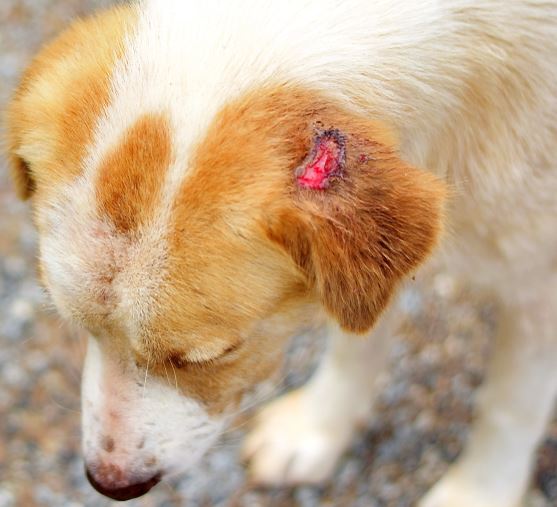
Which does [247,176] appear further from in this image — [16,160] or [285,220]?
[16,160]

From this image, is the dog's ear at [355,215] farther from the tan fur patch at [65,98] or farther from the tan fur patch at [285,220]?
the tan fur patch at [65,98]

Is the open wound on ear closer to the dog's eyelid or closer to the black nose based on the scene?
the dog's eyelid

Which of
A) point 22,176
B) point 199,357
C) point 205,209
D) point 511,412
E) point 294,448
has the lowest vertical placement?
point 294,448

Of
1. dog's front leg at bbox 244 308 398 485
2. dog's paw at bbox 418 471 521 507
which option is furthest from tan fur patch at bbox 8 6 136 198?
dog's paw at bbox 418 471 521 507

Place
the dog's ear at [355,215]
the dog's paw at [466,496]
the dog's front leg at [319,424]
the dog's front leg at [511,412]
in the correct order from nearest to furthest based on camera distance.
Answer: the dog's ear at [355,215] < the dog's front leg at [511,412] < the dog's paw at [466,496] < the dog's front leg at [319,424]

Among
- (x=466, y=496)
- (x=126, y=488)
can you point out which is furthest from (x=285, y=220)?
(x=466, y=496)

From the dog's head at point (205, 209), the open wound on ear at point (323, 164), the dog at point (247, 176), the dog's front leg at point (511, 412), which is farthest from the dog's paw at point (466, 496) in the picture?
the open wound on ear at point (323, 164)

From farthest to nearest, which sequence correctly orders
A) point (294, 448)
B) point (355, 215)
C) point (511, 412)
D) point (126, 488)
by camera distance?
point (294, 448) → point (511, 412) → point (126, 488) → point (355, 215)

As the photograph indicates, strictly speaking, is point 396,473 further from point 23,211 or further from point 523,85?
point 23,211
